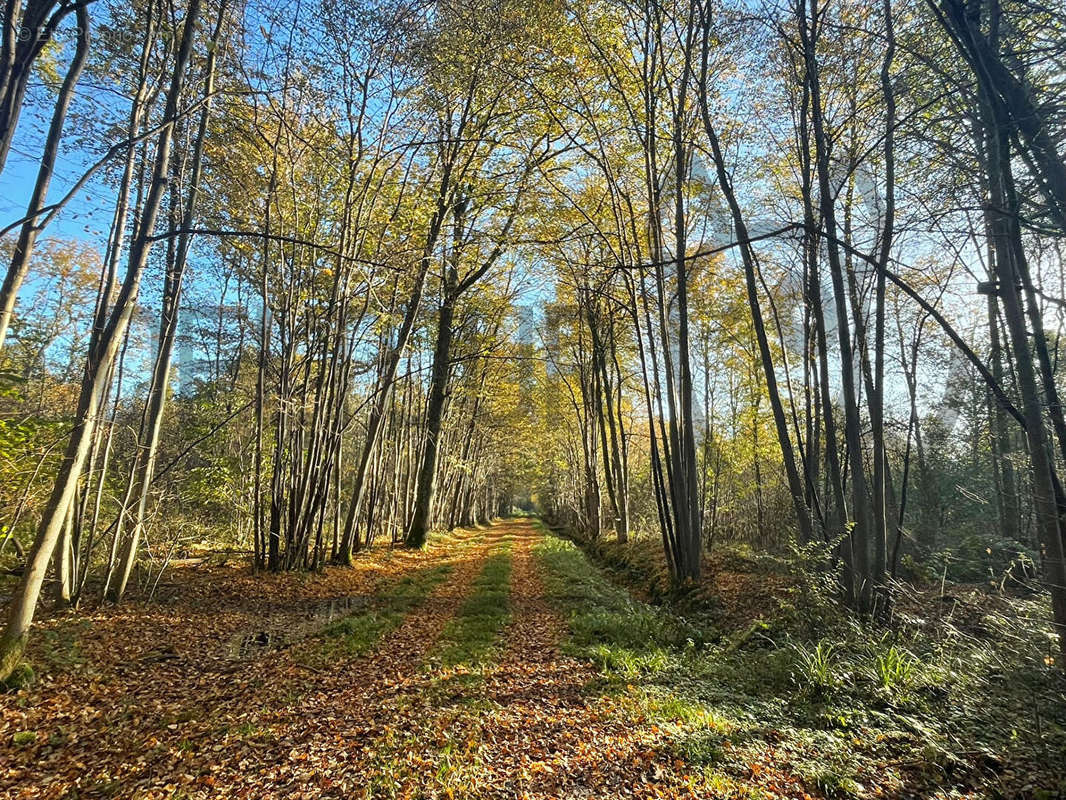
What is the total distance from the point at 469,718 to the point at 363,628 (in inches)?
107

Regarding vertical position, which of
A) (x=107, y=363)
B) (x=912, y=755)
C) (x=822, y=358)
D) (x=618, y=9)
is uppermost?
(x=618, y=9)

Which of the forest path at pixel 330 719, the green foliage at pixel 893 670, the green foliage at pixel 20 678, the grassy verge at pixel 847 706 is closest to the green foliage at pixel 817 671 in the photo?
the grassy verge at pixel 847 706

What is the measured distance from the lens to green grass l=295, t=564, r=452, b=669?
16.6 feet

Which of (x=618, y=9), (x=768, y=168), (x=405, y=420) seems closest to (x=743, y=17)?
(x=618, y=9)

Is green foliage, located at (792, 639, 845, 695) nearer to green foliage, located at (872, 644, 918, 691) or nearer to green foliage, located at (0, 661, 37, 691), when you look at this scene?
green foliage, located at (872, 644, 918, 691)

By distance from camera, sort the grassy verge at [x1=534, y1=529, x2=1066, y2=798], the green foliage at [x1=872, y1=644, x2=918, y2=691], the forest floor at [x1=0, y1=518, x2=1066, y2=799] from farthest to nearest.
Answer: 1. the green foliage at [x1=872, y1=644, x2=918, y2=691]
2. the grassy verge at [x1=534, y1=529, x2=1066, y2=798]
3. the forest floor at [x1=0, y1=518, x2=1066, y2=799]

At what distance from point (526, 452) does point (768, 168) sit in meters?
20.9

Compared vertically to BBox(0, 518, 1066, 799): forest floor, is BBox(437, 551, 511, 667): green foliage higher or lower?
lower

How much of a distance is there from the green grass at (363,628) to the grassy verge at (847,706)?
97.8 inches

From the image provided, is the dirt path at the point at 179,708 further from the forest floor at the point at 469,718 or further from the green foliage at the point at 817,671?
the green foliage at the point at 817,671

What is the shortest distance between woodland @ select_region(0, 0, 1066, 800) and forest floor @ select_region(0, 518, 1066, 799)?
0.11 feet

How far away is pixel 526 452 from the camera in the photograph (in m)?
28.0

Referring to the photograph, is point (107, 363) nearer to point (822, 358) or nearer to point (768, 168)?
point (822, 358)

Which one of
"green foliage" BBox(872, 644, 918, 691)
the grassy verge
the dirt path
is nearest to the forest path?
the dirt path
